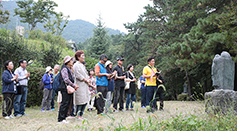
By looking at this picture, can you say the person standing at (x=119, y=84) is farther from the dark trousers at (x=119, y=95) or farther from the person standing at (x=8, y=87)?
the person standing at (x=8, y=87)

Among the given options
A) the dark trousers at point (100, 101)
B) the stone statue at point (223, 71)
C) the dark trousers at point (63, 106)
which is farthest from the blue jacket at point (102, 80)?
the stone statue at point (223, 71)

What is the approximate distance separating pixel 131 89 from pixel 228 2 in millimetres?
8792

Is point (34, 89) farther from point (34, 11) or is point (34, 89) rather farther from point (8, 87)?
point (34, 11)

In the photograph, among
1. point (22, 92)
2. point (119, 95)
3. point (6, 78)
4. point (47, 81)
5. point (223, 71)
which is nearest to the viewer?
point (6, 78)

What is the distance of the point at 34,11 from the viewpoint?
36.8 m

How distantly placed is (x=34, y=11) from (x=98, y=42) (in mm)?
14642

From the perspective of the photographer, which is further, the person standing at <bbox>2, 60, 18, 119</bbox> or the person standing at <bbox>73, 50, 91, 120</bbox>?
the person standing at <bbox>2, 60, 18, 119</bbox>

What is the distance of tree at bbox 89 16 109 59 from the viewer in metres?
32.0

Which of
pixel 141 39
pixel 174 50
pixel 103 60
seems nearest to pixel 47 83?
pixel 103 60

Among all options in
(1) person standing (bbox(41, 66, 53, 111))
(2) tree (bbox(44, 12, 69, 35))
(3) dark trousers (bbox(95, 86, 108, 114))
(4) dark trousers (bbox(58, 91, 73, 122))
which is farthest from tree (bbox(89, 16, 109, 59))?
(4) dark trousers (bbox(58, 91, 73, 122))

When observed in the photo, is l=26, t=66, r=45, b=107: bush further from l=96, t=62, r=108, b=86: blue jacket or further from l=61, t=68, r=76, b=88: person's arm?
l=61, t=68, r=76, b=88: person's arm

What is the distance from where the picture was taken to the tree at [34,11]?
36.1 metres

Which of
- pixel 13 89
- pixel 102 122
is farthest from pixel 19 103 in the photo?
pixel 102 122

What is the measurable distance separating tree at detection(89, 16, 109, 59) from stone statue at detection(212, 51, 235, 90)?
80.5ft
